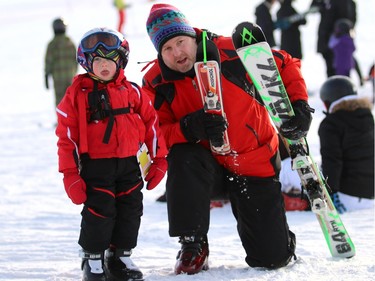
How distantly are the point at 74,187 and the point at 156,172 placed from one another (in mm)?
480

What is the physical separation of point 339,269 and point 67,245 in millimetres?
1832

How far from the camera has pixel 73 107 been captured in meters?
3.25

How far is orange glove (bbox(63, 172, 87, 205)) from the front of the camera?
10.4 feet

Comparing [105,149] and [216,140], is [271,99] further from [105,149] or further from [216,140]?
[105,149]

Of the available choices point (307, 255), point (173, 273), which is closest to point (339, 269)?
point (307, 255)

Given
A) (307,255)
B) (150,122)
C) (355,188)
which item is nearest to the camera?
(150,122)

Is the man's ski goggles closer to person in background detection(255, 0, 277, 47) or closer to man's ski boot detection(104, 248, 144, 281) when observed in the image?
man's ski boot detection(104, 248, 144, 281)

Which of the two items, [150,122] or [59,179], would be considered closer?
[150,122]

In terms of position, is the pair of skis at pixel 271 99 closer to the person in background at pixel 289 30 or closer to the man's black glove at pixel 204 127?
the man's black glove at pixel 204 127

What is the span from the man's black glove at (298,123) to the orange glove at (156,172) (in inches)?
27.2

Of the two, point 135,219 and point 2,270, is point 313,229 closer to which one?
point 135,219

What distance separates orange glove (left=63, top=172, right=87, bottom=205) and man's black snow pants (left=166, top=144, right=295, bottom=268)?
0.61 m

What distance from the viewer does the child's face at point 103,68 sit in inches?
131

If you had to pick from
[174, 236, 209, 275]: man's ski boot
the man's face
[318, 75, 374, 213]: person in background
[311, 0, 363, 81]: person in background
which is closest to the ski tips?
the man's face
